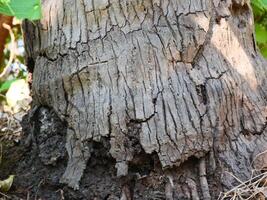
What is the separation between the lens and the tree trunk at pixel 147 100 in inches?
49.6

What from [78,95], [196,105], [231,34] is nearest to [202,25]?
[231,34]

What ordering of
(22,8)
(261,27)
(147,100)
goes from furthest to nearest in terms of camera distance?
(261,27), (147,100), (22,8)

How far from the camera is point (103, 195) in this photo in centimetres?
126

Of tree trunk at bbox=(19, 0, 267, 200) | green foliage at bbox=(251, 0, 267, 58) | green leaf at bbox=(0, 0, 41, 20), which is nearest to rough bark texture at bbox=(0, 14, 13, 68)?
green foliage at bbox=(251, 0, 267, 58)

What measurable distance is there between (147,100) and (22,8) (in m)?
0.42

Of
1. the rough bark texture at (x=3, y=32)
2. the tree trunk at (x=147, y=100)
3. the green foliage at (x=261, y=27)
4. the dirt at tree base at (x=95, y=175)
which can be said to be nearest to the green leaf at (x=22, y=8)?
the tree trunk at (x=147, y=100)

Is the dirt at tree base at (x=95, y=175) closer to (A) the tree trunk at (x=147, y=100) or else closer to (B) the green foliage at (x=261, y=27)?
(A) the tree trunk at (x=147, y=100)

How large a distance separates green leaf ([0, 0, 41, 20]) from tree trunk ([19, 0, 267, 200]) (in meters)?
0.27

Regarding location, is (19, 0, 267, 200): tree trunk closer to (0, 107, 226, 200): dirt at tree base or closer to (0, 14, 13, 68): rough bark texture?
(0, 107, 226, 200): dirt at tree base

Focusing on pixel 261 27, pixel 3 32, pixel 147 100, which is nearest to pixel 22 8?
pixel 147 100

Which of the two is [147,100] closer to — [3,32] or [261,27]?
[261,27]

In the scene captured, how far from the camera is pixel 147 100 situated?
50.6 inches

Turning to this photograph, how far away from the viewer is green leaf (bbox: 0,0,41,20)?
112cm

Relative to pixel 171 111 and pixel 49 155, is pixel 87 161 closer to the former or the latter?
pixel 49 155
